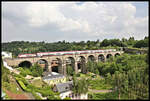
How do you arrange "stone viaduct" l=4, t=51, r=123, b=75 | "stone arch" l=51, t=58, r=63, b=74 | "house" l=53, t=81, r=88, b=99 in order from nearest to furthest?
"house" l=53, t=81, r=88, b=99 < "stone viaduct" l=4, t=51, r=123, b=75 < "stone arch" l=51, t=58, r=63, b=74

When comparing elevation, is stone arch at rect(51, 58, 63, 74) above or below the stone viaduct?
below

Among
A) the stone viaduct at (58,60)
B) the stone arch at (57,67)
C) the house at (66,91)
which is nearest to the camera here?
the house at (66,91)

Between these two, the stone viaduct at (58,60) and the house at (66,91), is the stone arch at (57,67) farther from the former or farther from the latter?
the house at (66,91)

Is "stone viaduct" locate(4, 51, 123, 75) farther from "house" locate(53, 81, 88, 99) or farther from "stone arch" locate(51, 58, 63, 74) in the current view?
"house" locate(53, 81, 88, 99)

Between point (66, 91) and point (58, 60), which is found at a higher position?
point (58, 60)

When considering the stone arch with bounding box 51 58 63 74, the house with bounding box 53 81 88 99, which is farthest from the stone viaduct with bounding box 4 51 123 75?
the house with bounding box 53 81 88 99

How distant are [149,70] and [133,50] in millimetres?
30936

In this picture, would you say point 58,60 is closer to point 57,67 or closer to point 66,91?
point 57,67

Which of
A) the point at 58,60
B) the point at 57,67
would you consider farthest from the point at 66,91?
the point at 57,67

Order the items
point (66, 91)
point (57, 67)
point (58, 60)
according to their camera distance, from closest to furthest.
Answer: point (66, 91)
point (58, 60)
point (57, 67)

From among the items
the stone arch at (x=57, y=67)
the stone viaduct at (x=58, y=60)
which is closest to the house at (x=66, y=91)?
the stone viaduct at (x=58, y=60)

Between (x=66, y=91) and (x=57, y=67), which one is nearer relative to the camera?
(x=66, y=91)

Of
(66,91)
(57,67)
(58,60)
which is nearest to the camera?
(66,91)

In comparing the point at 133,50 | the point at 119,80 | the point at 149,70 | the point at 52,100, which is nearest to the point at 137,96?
the point at 119,80
